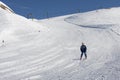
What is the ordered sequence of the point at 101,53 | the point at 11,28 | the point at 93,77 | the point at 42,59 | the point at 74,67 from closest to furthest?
1. the point at 93,77
2. the point at 74,67
3. the point at 42,59
4. the point at 101,53
5. the point at 11,28

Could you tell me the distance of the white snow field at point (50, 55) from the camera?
62.8ft

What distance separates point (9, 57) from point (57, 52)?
16.0 ft

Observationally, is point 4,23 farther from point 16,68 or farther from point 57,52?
point 16,68

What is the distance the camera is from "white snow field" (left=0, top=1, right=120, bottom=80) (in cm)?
1915

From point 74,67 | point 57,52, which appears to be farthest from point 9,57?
point 74,67

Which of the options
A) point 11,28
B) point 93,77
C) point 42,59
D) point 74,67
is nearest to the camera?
point 93,77

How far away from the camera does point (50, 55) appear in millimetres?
27266

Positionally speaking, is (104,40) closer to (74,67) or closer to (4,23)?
(4,23)

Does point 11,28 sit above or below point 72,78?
above

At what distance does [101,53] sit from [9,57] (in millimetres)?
8574

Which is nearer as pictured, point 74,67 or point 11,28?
point 74,67

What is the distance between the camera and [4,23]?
3841 centimetres

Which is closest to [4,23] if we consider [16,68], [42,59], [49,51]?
[49,51]

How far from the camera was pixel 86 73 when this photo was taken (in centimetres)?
1886
